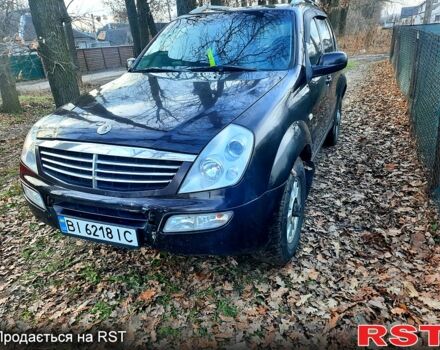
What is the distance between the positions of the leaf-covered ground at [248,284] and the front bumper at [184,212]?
0.52m

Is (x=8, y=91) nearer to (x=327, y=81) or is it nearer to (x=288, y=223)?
(x=327, y=81)

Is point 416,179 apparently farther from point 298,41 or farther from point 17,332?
point 17,332

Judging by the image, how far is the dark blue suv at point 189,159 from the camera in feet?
6.44

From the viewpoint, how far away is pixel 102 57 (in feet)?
88.0

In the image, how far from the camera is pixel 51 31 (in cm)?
541

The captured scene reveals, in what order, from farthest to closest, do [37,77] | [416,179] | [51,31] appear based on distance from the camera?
[37,77]
[51,31]
[416,179]

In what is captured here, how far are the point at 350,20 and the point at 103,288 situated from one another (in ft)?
125

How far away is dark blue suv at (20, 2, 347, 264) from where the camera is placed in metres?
1.96

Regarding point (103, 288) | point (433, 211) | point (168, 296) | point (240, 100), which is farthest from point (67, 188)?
point (433, 211)

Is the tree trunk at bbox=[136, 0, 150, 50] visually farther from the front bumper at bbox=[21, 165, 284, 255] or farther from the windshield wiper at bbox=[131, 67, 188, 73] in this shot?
the front bumper at bbox=[21, 165, 284, 255]

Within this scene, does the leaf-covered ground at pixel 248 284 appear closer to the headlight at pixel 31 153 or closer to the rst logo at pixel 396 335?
the rst logo at pixel 396 335

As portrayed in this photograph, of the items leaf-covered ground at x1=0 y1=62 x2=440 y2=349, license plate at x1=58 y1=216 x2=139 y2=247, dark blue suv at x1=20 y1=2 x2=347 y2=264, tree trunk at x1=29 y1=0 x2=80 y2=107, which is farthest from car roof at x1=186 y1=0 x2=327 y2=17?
tree trunk at x1=29 y1=0 x2=80 y2=107

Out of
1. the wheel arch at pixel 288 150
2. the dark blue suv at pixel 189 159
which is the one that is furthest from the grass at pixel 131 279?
the wheel arch at pixel 288 150

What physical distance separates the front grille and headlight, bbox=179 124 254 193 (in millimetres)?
108
